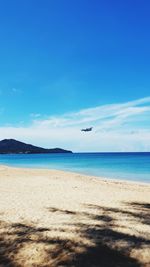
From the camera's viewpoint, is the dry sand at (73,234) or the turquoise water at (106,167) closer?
the dry sand at (73,234)

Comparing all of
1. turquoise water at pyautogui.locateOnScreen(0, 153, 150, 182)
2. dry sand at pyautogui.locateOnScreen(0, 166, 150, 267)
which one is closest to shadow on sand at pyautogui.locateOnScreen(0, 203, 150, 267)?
dry sand at pyautogui.locateOnScreen(0, 166, 150, 267)

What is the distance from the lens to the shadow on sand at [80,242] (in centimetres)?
685

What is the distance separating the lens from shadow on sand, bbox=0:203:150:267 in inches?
270

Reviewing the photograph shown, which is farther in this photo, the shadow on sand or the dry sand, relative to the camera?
the dry sand

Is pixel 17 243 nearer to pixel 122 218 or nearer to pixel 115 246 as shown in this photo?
pixel 115 246

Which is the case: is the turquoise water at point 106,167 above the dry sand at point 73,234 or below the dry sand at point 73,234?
above

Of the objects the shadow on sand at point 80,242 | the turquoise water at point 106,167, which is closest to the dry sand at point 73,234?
the shadow on sand at point 80,242

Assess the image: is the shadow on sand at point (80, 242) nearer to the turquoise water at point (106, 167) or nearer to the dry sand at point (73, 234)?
the dry sand at point (73, 234)

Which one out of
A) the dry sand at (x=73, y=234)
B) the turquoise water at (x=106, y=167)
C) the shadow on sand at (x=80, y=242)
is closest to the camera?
the shadow on sand at (x=80, y=242)

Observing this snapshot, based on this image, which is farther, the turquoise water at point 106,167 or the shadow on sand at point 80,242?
the turquoise water at point 106,167

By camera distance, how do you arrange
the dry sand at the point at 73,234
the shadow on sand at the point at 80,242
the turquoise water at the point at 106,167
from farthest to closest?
the turquoise water at the point at 106,167 < the dry sand at the point at 73,234 < the shadow on sand at the point at 80,242

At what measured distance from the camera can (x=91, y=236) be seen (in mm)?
8500

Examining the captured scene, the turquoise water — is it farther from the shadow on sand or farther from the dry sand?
the shadow on sand

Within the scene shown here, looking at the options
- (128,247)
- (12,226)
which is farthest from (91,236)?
(12,226)
